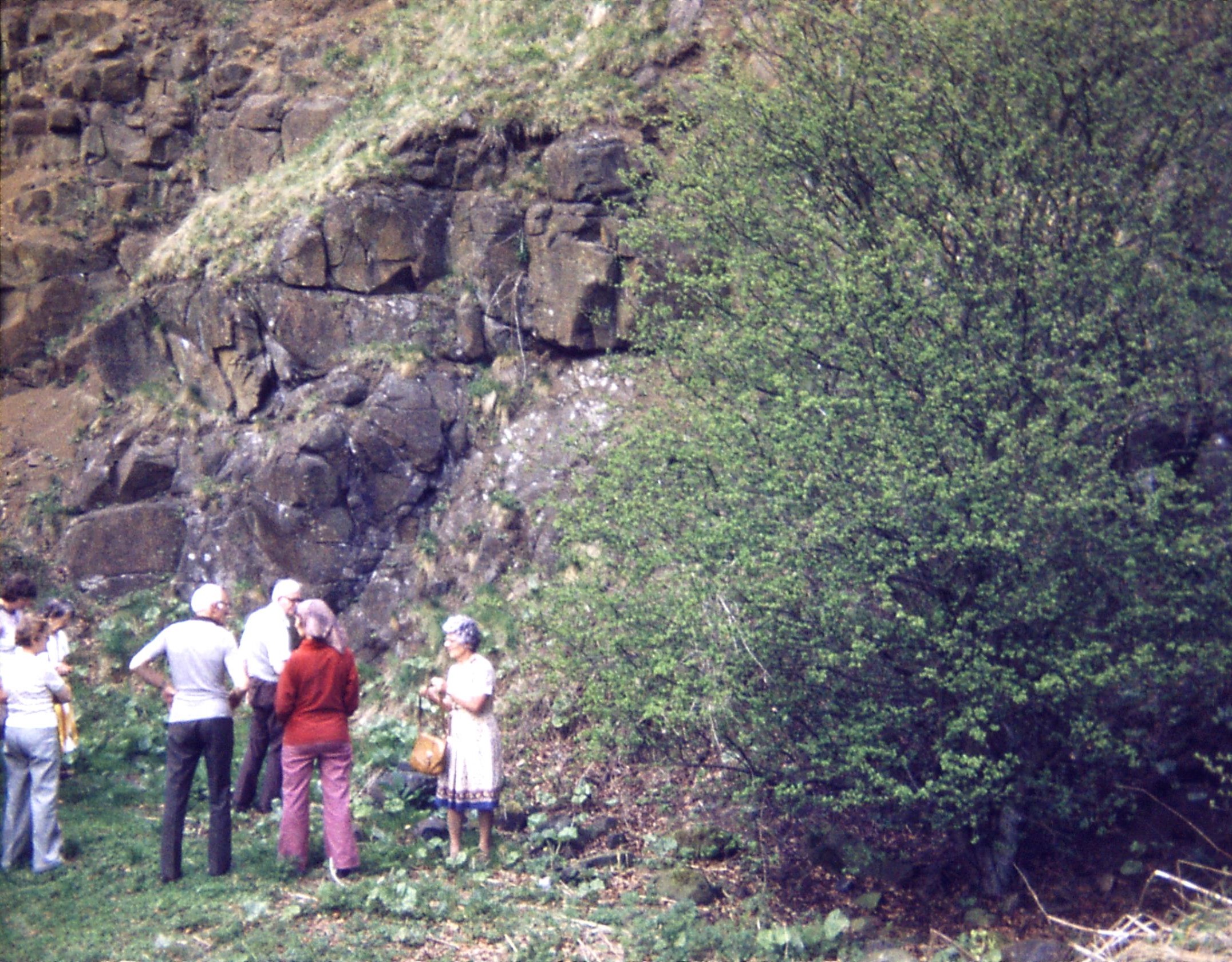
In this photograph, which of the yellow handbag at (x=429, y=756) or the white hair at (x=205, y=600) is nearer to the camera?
the white hair at (x=205, y=600)

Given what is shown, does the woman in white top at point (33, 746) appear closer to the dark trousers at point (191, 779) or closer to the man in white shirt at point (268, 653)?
the dark trousers at point (191, 779)

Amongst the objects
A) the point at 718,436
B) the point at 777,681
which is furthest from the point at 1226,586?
the point at 718,436

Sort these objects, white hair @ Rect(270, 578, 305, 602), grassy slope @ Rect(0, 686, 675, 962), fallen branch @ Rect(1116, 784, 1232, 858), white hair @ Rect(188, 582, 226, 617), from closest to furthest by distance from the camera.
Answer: grassy slope @ Rect(0, 686, 675, 962)
fallen branch @ Rect(1116, 784, 1232, 858)
white hair @ Rect(188, 582, 226, 617)
white hair @ Rect(270, 578, 305, 602)

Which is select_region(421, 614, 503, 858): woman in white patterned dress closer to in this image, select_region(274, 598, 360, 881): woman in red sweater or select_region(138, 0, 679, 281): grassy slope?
select_region(274, 598, 360, 881): woman in red sweater

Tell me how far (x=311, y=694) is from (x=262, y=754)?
6.17 ft

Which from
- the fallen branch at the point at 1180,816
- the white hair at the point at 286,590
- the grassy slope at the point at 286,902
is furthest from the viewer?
the white hair at the point at 286,590

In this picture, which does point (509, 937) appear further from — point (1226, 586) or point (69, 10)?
point (69, 10)

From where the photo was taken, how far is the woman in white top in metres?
6.84

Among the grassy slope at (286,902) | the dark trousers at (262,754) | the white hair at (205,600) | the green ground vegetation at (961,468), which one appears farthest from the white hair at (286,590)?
the green ground vegetation at (961,468)

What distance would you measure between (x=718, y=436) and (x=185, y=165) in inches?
499

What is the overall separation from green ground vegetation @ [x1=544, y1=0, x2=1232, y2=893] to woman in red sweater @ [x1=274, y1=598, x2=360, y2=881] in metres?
1.48

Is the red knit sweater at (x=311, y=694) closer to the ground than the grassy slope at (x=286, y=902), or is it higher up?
higher up

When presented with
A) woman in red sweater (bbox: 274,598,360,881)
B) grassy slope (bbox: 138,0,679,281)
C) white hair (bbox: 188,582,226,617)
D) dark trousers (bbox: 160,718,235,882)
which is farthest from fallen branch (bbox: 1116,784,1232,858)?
grassy slope (bbox: 138,0,679,281)

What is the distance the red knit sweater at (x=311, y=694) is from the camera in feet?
22.2
